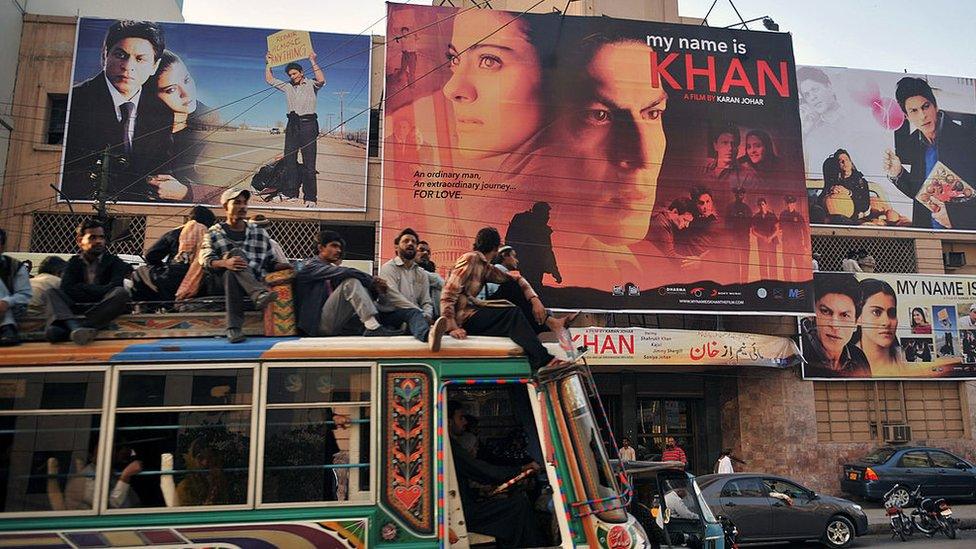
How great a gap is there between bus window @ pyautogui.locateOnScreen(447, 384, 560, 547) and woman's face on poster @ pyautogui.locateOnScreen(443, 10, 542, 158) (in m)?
13.5

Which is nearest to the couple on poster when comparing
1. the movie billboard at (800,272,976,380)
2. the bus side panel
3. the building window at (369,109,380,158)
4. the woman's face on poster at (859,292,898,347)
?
the building window at (369,109,380,158)

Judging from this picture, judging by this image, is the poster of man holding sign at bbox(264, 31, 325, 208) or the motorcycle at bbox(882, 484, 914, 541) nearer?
the motorcycle at bbox(882, 484, 914, 541)

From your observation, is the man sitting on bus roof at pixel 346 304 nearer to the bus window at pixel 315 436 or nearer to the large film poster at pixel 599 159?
the bus window at pixel 315 436

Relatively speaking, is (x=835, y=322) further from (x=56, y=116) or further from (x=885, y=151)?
(x=56, y=116)

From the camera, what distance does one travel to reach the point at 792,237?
19188 mm

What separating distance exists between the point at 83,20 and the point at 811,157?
19.0 m

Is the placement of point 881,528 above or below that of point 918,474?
below

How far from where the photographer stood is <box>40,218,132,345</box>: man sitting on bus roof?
4.80 meters

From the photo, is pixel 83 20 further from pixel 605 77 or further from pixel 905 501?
pixel 905 501

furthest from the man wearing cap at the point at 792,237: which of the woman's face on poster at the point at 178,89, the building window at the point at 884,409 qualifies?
the woman's face on poster at the point at 178,89

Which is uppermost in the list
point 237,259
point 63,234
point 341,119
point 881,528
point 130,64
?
point 130,64

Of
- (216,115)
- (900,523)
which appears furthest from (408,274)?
(216,115)

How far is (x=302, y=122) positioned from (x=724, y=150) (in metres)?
10.6

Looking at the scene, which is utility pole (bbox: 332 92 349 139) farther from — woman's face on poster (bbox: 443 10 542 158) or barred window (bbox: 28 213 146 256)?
barred window (bbox: 28 213 146 256)
